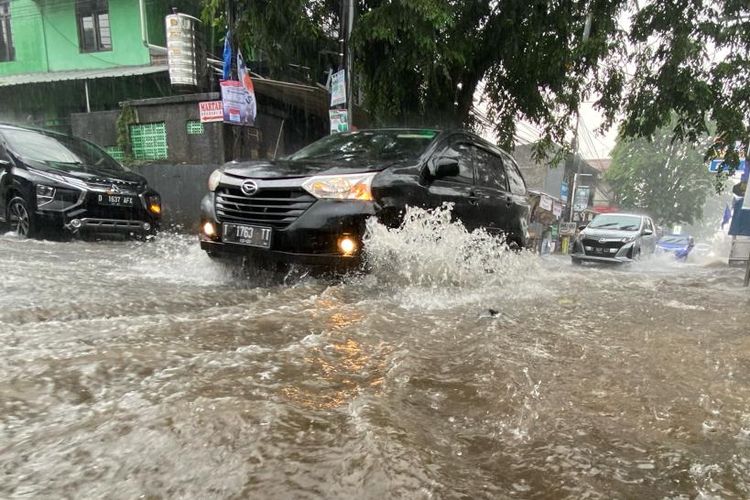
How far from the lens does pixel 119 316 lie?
288 cm

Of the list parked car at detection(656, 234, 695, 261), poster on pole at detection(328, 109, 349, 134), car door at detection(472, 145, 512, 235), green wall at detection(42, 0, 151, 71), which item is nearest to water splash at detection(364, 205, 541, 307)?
car door at detection(472, 145, 512, 235)

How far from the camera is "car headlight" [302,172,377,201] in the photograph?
355 centimetres

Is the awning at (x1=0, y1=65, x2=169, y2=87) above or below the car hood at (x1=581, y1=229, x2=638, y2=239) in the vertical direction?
above

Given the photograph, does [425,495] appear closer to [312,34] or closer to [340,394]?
[340,394]

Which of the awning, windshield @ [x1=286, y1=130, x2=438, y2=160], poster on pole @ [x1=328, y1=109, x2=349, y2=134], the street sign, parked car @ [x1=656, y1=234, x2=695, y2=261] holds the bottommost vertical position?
parked car @ [x1=656, y1=234, x2=695, y2=261]

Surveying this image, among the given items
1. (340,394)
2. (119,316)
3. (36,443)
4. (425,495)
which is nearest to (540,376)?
(340,394)

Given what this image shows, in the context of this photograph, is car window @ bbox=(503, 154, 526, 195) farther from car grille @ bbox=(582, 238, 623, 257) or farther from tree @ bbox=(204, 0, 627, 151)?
car grille @ bbox=(582, 238, 623, 257)

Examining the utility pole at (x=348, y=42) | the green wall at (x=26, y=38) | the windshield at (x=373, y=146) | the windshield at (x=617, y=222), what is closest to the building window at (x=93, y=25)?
the green wall at (x=26, y=38)

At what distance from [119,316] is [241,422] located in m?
1.61

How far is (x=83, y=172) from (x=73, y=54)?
11301mm

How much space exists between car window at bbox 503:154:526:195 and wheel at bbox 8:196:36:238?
5.58m

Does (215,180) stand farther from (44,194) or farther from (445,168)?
(44,194)

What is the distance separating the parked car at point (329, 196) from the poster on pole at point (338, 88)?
3.42 meters

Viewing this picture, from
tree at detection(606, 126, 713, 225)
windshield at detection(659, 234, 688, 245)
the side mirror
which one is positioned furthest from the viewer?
tree at detection(606, 126, 713, 225)
